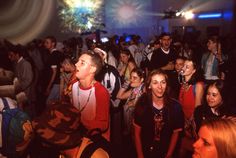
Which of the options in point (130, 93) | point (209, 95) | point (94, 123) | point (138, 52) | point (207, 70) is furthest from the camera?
point (138, 52)

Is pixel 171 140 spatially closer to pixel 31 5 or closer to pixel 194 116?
pixel 194 116

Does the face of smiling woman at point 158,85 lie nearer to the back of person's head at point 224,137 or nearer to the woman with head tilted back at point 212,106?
the woman with head tilted back at point 212,106

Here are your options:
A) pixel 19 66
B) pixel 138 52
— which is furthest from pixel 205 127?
pixel 138 52

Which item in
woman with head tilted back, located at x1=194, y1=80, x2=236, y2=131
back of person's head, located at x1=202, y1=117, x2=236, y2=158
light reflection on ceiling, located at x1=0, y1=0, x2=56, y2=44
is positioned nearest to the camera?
back of person's head, located at x1=202, y1=117, x2=236, y2=158

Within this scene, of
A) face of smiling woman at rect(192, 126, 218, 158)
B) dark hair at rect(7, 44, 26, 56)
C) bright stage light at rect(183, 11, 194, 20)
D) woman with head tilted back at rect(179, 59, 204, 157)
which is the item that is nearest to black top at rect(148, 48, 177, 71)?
woman with head tilted back at rect(179, 59, 204, 157)

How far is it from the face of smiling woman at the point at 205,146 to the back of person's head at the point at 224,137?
0.03 m

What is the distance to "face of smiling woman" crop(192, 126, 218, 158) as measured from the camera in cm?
223

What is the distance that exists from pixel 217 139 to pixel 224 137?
0.05 m

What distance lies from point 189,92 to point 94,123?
1888 mm

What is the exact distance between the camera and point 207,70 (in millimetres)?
7805

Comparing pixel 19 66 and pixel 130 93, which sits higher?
pixel 19 66

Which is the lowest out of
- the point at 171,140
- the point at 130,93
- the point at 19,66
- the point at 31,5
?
the point at 171,140

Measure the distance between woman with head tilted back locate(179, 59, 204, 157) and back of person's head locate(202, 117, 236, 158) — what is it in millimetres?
2502

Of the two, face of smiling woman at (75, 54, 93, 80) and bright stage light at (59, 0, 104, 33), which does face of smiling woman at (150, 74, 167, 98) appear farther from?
bright stage light at (59, 0, 104, 33)
